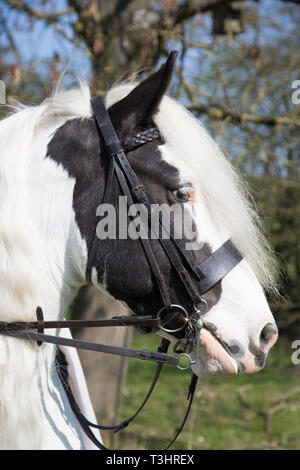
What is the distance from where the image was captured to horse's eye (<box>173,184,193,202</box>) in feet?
6.29

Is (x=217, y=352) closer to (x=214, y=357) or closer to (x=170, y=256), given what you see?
(x=214, y=357)

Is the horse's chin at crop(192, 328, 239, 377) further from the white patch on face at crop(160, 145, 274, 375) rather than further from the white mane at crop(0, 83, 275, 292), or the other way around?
the white mane at crop(0, 83, 275, 292)

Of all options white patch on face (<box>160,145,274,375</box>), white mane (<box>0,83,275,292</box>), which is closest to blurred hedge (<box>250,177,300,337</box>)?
white mane (<box>0,83,275,292</box>)

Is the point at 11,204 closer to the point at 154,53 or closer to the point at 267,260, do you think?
the point at 267,260

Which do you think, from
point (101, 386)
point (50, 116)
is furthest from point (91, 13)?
point (101, 386)

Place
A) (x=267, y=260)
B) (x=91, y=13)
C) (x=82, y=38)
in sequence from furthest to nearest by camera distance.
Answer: (x=82, y=38), (x=91, y=13), (x=267, y=260)

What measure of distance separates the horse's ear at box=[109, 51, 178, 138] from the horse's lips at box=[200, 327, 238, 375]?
2.80 ft

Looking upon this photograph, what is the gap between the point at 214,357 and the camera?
1.90m

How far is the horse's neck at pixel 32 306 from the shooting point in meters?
1.90

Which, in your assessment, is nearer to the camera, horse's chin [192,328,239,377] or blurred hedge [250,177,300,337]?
horse's chin [192,328,239,377]

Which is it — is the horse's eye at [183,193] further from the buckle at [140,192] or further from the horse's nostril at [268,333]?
the horse's nostril at [268,333]
